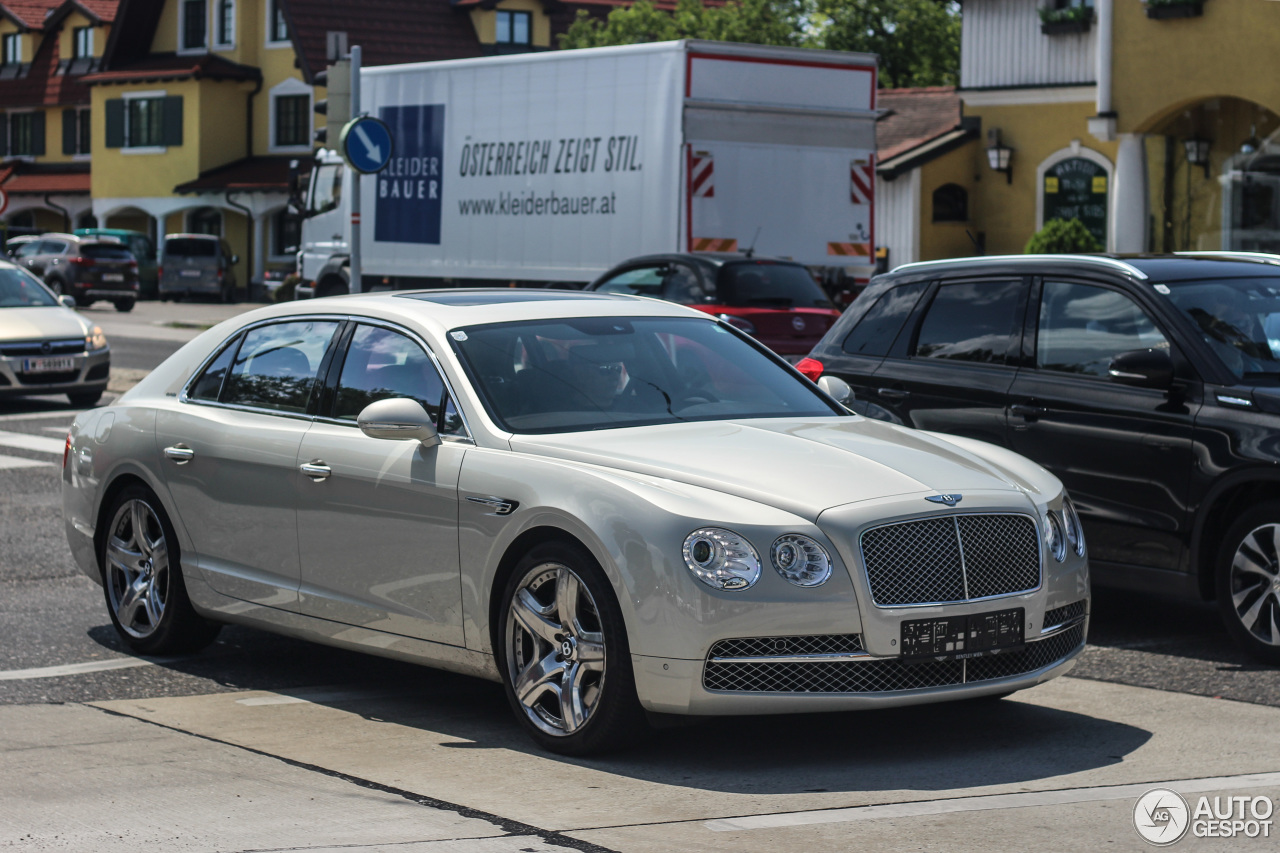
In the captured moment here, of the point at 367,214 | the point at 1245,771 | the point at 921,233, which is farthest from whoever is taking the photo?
the point at 921,233

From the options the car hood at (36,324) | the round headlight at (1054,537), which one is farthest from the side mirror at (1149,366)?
the car hood at (36,324)

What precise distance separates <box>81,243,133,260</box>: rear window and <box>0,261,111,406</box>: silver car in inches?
1060

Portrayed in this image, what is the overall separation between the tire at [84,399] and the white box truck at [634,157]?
5.70 metres

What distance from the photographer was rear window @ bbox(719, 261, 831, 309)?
16.8 metres

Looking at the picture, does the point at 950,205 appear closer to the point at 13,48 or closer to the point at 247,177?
the point at 247,177

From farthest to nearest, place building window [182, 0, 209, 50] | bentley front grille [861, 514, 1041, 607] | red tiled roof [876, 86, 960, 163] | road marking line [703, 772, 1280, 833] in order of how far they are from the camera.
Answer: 1. building window [182, 0, 209, 50]
2. red tiled roof [876, 86, 960, 163]
3. bentley front grille [861, 514, 1041, 607]
4. road marking line [703, 772, 1280, 833]

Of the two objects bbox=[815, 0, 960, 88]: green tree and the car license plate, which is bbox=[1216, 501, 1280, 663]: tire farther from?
bbox=[815, 0, 960, 88]: green tree

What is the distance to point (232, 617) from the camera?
23.1 feet

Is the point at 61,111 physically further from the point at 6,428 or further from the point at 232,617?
the point at 232,617

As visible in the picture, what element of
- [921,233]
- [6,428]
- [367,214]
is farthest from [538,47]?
[6,428]

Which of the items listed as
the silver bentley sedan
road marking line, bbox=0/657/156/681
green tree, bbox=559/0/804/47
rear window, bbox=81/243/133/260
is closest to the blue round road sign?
the silver bentley sedan

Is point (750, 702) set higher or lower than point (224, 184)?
lower

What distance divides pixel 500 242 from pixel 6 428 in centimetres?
770

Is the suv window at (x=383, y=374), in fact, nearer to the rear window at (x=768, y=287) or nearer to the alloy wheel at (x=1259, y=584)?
the alloy wheel at (x=1259, y=584)
